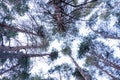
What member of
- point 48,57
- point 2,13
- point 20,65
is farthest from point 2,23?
point 48,57

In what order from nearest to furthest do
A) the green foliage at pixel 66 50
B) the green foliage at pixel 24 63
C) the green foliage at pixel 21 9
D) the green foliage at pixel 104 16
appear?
the green foliage at pixel 24 63, the green foliage at pixel 21 9, the green foliage at pixel 104 16, the green foliage at pixel 66 50

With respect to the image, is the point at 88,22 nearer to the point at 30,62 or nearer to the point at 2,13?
the point at 30,62

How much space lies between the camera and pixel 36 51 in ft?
46.3

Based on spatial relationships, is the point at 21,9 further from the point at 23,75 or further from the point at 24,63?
the point at 23,75

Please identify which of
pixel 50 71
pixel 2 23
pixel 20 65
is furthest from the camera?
pixel 50 71

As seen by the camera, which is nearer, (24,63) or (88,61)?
(24,63)

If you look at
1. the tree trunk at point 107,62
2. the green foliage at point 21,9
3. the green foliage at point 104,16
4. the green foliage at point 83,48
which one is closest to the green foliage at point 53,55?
the green foliage at point 83,48

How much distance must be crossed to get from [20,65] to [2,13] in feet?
10.00

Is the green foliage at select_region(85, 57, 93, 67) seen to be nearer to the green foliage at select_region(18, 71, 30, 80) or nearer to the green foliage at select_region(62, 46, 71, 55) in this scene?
the green foliage at select_region(62, 46, 71, 55)

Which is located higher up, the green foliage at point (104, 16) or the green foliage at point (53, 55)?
the green foliage at point (104, 16)

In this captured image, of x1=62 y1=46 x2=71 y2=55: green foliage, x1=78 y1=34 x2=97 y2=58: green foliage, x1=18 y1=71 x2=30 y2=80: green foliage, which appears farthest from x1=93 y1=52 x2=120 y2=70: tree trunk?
x1=18 y1=71 x2=30 y2=80: green foliage

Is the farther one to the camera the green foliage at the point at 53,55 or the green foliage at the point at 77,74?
the green foliage at the point at 53,55

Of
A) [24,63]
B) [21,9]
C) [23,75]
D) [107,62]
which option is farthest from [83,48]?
[21,9]

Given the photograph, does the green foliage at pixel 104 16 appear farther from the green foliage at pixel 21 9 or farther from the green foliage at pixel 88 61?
the green foliage at pixel 21 9
